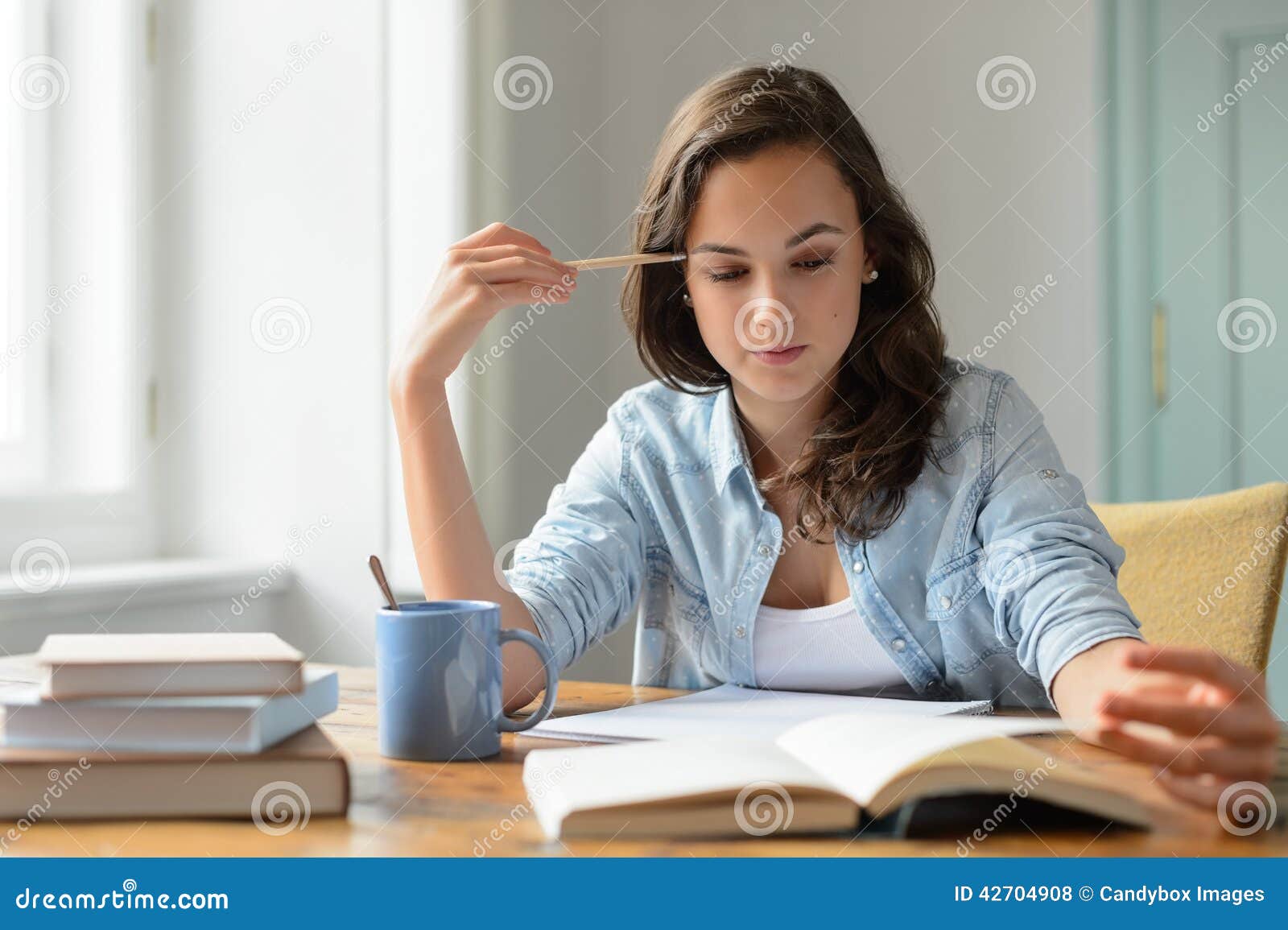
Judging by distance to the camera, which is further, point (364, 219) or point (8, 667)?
point (364, 219)

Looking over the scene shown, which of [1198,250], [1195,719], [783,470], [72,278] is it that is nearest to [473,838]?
[1195,719]

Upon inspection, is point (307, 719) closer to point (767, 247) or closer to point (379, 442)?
point (767, 247)

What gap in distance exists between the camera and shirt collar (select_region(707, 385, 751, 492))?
1.39 meters

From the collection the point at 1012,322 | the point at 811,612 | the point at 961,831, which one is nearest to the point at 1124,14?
the point at 1012,322

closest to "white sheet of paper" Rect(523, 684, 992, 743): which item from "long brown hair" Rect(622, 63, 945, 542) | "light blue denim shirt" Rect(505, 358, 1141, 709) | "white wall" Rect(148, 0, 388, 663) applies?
"light blue denim shirt" Rect(505, 358, 1141, 709)

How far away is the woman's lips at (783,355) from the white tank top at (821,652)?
0.26 metres

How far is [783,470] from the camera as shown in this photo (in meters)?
1.41

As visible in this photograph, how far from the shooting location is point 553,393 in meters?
2.55

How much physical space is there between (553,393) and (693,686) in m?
1.20

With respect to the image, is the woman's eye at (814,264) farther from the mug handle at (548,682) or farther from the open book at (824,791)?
the open book at (824,791)

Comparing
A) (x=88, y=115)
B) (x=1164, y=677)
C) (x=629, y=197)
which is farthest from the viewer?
(x=629, y=197)

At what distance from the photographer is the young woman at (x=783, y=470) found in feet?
4.05

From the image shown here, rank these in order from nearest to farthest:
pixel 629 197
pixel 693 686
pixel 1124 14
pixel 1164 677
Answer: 1. pixel 1164 677
2. pixel 693 686
3. pixel 1124 14
4. pixel 629 197

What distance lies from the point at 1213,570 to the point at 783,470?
488 mm
